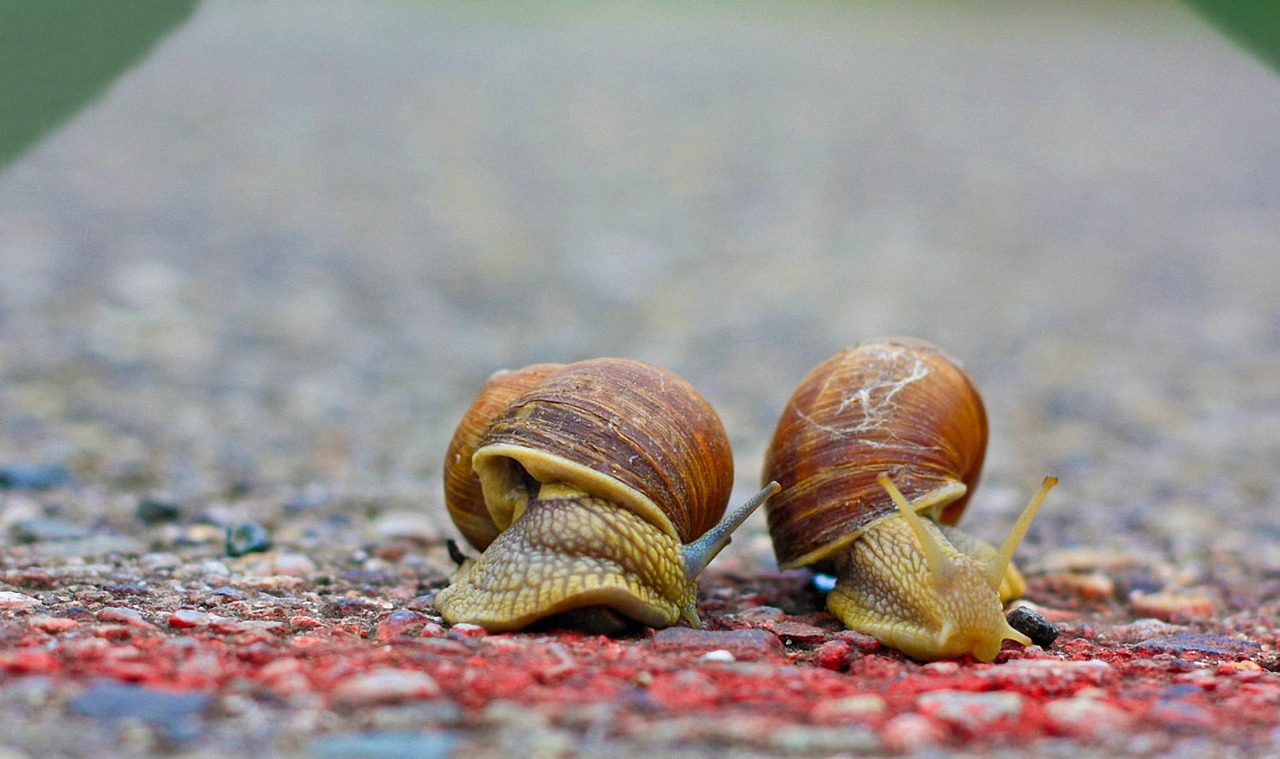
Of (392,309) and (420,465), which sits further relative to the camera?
(392,309)

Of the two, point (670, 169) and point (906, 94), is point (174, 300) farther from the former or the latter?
point (906, 94)

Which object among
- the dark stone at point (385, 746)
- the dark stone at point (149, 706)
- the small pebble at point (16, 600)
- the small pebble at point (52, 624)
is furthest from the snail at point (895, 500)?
the small pebble at point (16, 600)

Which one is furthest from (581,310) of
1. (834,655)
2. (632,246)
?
(834,655)

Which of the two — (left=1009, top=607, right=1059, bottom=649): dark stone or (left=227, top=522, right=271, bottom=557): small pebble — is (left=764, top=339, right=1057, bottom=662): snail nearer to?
(left=1009, top=607, right=1059, bottom=649): dark stone

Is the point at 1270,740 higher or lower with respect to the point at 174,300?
lower

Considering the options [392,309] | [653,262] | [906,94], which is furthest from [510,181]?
[906,94]

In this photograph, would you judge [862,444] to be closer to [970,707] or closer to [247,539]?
[970,707]

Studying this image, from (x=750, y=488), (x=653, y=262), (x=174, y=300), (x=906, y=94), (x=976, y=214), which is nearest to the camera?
(x=750, y=488)
